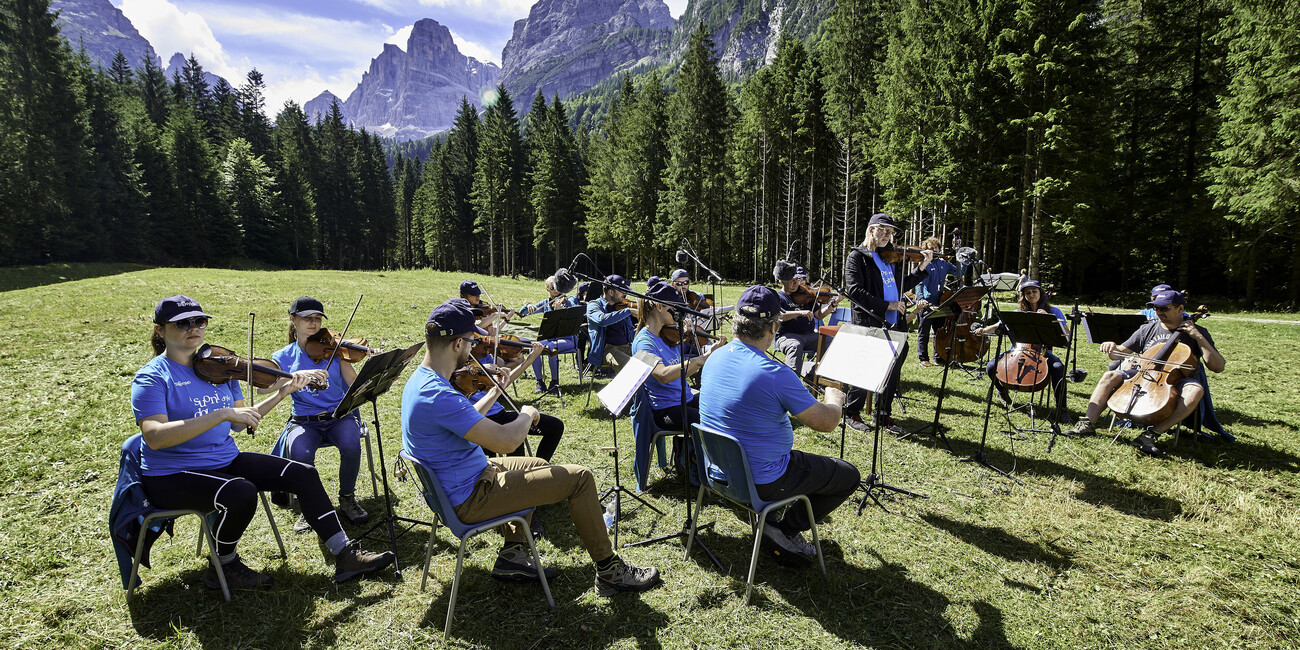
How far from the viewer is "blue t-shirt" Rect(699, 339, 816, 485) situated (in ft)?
10.6

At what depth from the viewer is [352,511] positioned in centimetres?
456

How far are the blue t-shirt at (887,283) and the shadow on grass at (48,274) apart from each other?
84.4 feet

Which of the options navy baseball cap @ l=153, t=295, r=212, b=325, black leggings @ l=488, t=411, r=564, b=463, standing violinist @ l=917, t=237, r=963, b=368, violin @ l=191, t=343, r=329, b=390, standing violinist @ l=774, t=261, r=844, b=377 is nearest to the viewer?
navy baseball cap @ l=153, t=295, r=212, b=325

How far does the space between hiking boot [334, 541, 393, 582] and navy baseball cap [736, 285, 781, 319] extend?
10.5 ft

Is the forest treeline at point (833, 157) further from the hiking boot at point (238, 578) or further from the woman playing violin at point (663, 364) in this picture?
the hiking boot at point (238, 578)

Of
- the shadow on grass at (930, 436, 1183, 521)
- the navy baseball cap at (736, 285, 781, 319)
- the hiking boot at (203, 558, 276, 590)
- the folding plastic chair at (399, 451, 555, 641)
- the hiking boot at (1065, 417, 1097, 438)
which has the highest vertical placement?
the navy baseball cap at (736, 285, 781, 319)

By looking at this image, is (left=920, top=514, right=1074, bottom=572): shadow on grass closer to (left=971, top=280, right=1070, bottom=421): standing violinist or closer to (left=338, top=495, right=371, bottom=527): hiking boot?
(left=971, top=280, right=1070, bottom=421): standing violinist

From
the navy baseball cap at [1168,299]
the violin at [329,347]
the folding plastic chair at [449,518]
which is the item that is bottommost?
the folding plastic chair at [449,518]

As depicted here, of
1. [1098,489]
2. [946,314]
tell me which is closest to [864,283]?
[946,314]

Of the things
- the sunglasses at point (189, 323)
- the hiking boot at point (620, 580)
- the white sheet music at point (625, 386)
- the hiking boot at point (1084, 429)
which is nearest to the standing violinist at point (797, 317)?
A: the hiking boot at point (1084, 429)

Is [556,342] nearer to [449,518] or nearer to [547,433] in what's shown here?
[547,433]

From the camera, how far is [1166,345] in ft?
18.2

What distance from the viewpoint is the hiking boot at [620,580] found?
346 centimetres

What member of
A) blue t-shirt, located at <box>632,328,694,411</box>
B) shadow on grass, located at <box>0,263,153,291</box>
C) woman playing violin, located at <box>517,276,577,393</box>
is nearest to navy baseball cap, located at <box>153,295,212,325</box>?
blue t-shirt, located at <box>632,328,694,411</box>
